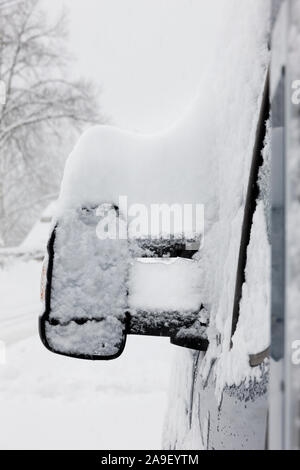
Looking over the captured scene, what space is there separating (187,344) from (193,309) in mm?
106

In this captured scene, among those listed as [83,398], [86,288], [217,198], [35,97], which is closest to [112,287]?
[86,288]

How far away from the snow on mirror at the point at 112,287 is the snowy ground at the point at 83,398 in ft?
7.91

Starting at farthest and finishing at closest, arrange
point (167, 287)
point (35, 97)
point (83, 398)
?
point (35, 97), point (83, 398), point (167, 287)

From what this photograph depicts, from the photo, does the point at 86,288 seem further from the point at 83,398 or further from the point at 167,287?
the point at 83,398

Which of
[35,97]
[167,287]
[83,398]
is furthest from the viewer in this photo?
[35,97]

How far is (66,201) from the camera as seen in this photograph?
1.30m

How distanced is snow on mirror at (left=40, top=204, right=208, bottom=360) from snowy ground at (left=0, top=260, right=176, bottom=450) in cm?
241

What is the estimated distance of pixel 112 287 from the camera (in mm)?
1238

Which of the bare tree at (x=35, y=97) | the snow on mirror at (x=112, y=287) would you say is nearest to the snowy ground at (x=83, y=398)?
the snow on mirror at (x=112, y=287)

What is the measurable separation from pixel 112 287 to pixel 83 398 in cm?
352

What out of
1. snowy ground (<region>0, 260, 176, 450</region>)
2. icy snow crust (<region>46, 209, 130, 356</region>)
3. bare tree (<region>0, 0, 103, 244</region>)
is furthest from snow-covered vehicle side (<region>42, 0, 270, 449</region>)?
bare tree (<region>0, 0, 103, 244</region>)

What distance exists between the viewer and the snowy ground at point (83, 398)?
3490 millimetres

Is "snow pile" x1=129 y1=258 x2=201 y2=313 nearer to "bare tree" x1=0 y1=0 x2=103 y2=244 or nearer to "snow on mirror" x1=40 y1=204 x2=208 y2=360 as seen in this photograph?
"snow on mirror" x1=40 y1=204 x2=208 y2=360

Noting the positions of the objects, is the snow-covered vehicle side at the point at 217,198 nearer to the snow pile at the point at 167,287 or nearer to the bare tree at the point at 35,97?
the snow pile at the point at 167,287
